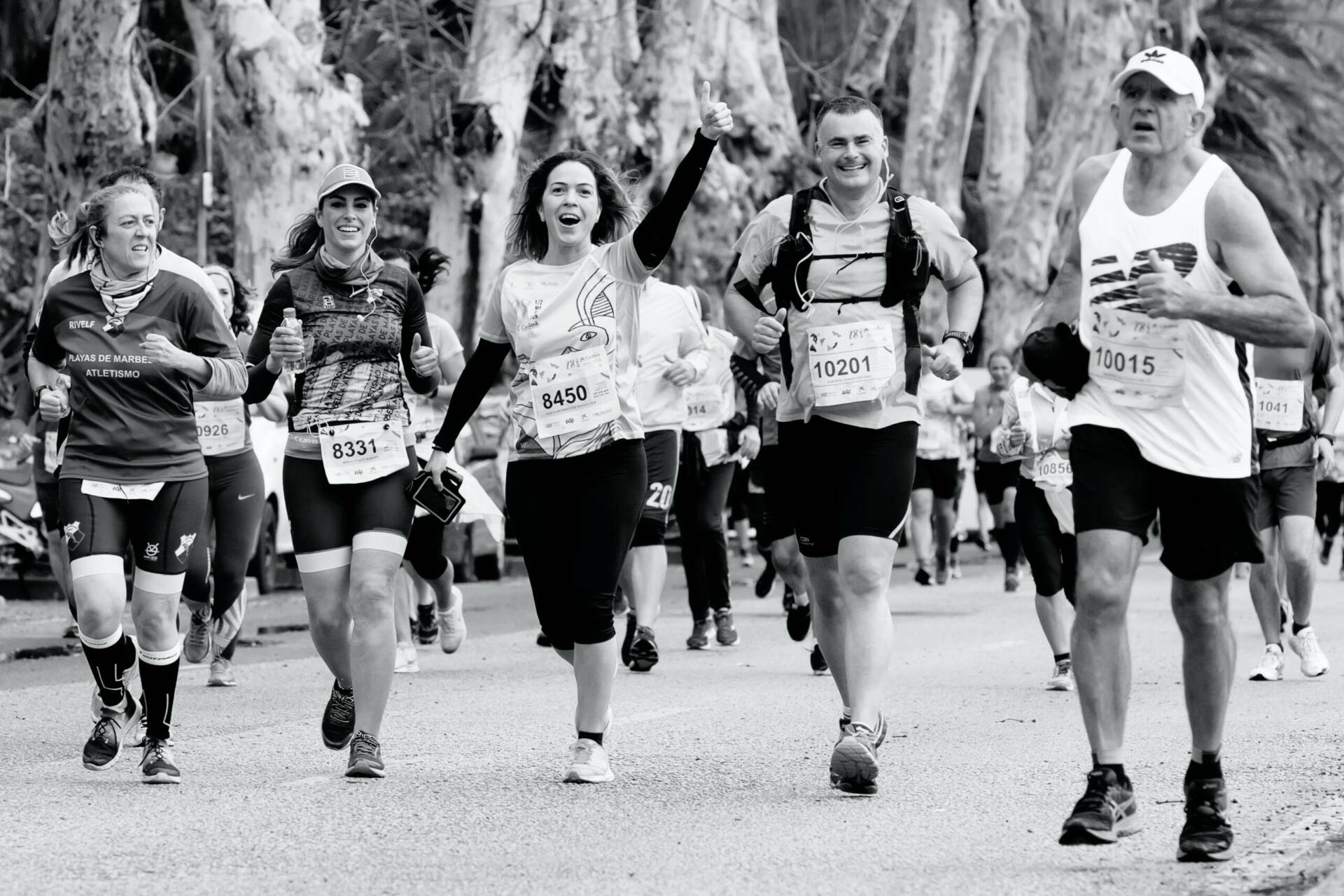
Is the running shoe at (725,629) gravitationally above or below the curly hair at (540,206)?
below

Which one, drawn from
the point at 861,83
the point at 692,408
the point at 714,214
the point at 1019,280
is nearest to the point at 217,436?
the point at 692,408

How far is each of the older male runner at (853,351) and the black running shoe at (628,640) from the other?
375cm

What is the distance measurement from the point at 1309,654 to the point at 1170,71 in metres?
5.85

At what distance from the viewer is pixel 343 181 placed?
294 inches

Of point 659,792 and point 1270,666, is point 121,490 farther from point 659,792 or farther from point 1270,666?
point 1270,666

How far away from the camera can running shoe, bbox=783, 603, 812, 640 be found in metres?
11.7

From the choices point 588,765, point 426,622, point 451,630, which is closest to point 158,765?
point 588,765

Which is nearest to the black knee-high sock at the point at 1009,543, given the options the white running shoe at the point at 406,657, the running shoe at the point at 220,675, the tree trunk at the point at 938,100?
the white running shoe at the point at 406,657

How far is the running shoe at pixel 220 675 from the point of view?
10.4m

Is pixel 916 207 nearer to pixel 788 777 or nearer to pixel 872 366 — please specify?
pixel 872 366

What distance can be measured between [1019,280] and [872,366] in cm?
2320

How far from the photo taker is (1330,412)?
1147cm

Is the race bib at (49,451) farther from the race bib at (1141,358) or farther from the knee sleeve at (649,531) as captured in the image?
the race bib at (1141,358)

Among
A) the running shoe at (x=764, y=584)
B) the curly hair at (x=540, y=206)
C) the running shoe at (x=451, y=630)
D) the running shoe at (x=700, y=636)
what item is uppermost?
the curly hair at (x=540, y=206)
